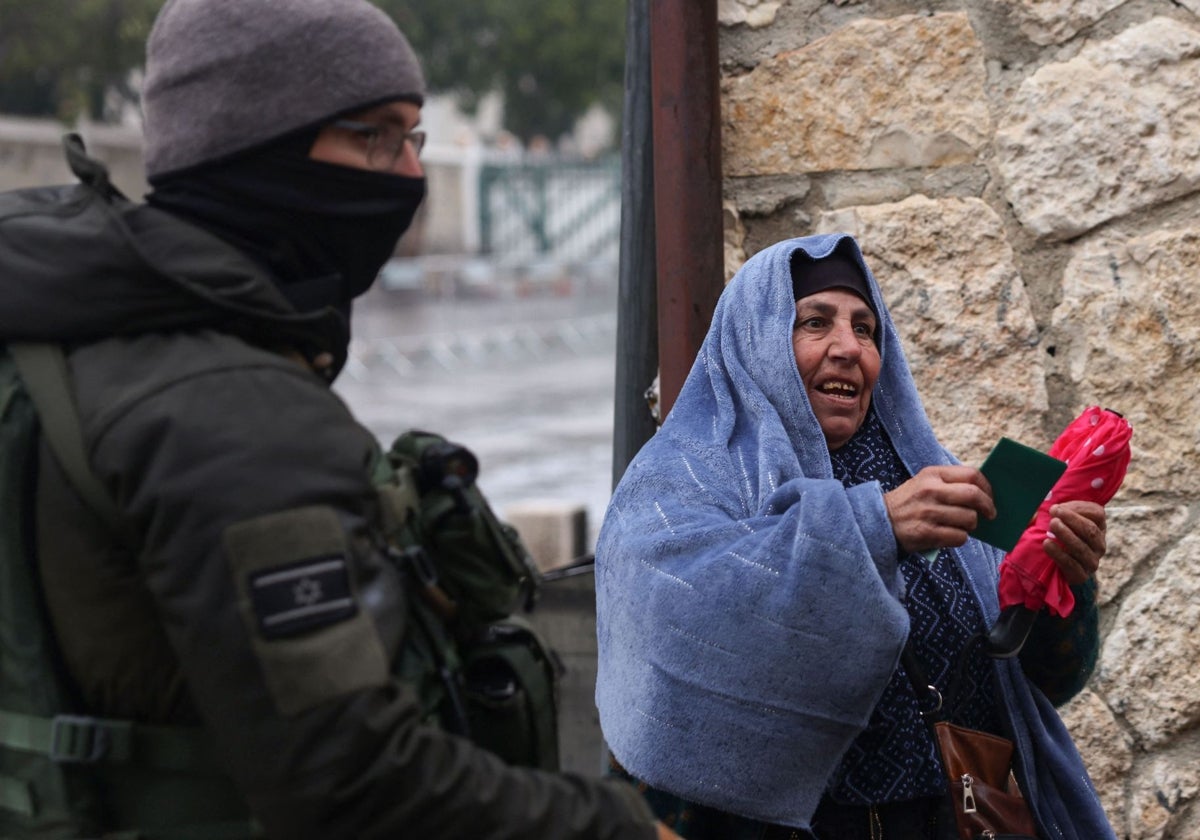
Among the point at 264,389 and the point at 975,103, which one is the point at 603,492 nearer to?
the point at 975,103

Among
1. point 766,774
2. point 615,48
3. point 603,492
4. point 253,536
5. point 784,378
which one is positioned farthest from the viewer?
point 615,48

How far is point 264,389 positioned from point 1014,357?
5.78ft

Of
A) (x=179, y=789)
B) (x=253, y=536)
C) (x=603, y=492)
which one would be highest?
(x=253, y=536)

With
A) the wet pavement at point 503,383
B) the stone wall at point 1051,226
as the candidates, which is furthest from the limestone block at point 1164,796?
the wet pavement at point 503,383

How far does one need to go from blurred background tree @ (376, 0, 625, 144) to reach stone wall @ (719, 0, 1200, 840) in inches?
1210

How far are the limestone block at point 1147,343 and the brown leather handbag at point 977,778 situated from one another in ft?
2.53

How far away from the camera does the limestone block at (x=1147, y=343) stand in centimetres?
258

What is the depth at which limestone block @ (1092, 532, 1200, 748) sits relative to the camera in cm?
262

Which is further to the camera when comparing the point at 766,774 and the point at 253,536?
the point at 766,774

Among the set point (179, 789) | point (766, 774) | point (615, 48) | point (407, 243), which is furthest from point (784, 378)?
point (615, 48)

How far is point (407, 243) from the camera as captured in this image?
27422 millimetres

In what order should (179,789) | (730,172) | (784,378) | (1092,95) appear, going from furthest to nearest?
(730,172), (1092,95), (784,378), (179,789)

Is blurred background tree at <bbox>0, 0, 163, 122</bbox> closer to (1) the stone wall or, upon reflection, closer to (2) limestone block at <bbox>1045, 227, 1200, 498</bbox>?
(1) the stone wall

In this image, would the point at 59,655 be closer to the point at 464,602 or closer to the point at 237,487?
the point at 237,487
